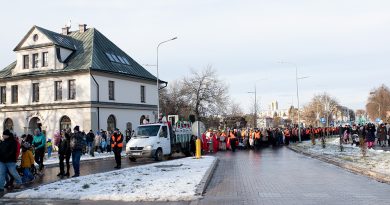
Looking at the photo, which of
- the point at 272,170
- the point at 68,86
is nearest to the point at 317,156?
the point at 272,170

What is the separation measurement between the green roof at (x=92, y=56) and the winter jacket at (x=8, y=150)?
A: 25.9 metres

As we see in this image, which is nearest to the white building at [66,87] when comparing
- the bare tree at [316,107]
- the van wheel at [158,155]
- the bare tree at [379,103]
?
the van wheel at [158,155]

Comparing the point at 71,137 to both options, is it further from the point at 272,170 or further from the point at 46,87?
the point at 46,87

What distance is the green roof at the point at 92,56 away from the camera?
39500 mm

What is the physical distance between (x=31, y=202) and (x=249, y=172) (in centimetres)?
825

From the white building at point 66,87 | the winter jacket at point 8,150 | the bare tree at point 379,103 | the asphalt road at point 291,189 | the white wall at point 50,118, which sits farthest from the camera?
the bare tree at point 379,103

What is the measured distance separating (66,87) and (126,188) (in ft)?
98.0

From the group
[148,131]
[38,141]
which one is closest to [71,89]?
[148,131]

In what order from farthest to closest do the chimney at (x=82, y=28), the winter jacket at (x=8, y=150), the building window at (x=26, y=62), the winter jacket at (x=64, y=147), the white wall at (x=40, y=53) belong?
1. the chimney at (x=82, y=28)
2. the building window at (x=26, y=62)
3. the white wall at (x=40, y=53)
4. the winter jacket at (x=64, y=147)
5. the winter jacket at (x=8, y=150)

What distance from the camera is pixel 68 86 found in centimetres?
3916

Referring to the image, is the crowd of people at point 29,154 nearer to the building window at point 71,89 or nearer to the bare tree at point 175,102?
the building window at point 71,89

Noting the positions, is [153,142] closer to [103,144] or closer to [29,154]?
[29,154]

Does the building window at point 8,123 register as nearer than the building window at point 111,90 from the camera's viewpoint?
No

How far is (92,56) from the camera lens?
4003 centimetres
